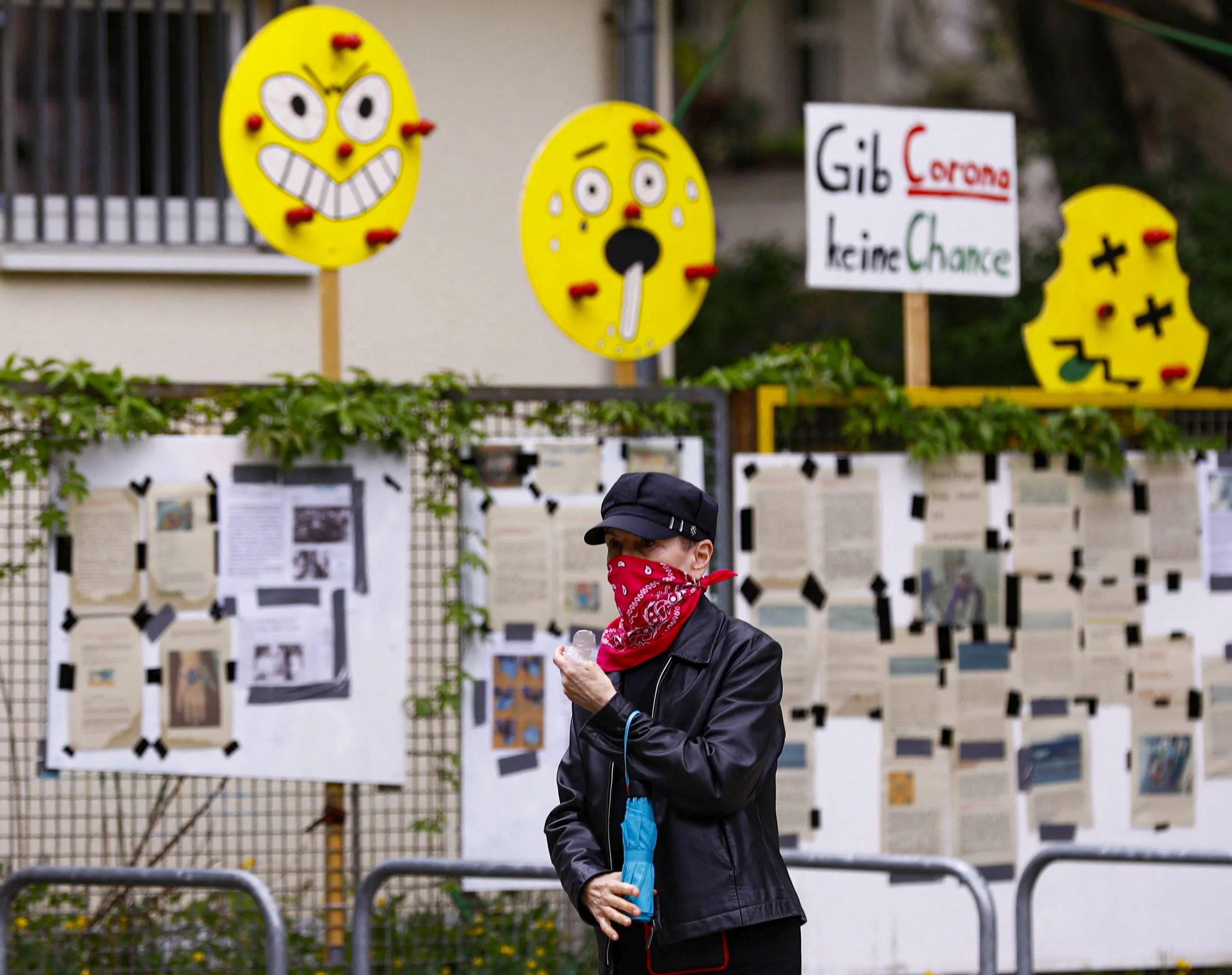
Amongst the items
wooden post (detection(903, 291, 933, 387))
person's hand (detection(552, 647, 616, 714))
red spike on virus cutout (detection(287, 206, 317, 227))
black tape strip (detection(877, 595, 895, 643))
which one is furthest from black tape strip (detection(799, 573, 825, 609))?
person's hand (detection(552, 647, 616, 714))

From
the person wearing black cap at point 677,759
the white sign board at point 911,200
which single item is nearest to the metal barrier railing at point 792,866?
the person wearing black cap at point 677,759

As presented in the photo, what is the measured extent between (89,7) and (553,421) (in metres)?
3.67

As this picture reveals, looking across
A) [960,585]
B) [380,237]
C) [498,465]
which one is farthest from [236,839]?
[960,585]

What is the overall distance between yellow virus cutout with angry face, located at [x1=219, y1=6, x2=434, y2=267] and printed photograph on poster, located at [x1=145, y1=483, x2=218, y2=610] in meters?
0.88

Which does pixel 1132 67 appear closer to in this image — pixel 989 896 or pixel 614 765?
pixel 989 896

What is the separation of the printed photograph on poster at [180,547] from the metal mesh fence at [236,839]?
0.25 m

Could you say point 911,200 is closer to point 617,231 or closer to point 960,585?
point 617,231

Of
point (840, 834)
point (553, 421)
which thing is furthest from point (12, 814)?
point (840, 834)

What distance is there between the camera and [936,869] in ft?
14.3

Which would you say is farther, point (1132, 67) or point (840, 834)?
point (1132, 67)

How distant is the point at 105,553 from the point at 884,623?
8.69 feet

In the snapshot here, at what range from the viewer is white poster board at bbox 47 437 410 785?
16.7 ft

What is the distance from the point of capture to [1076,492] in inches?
229

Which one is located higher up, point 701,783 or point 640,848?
point 701,783
